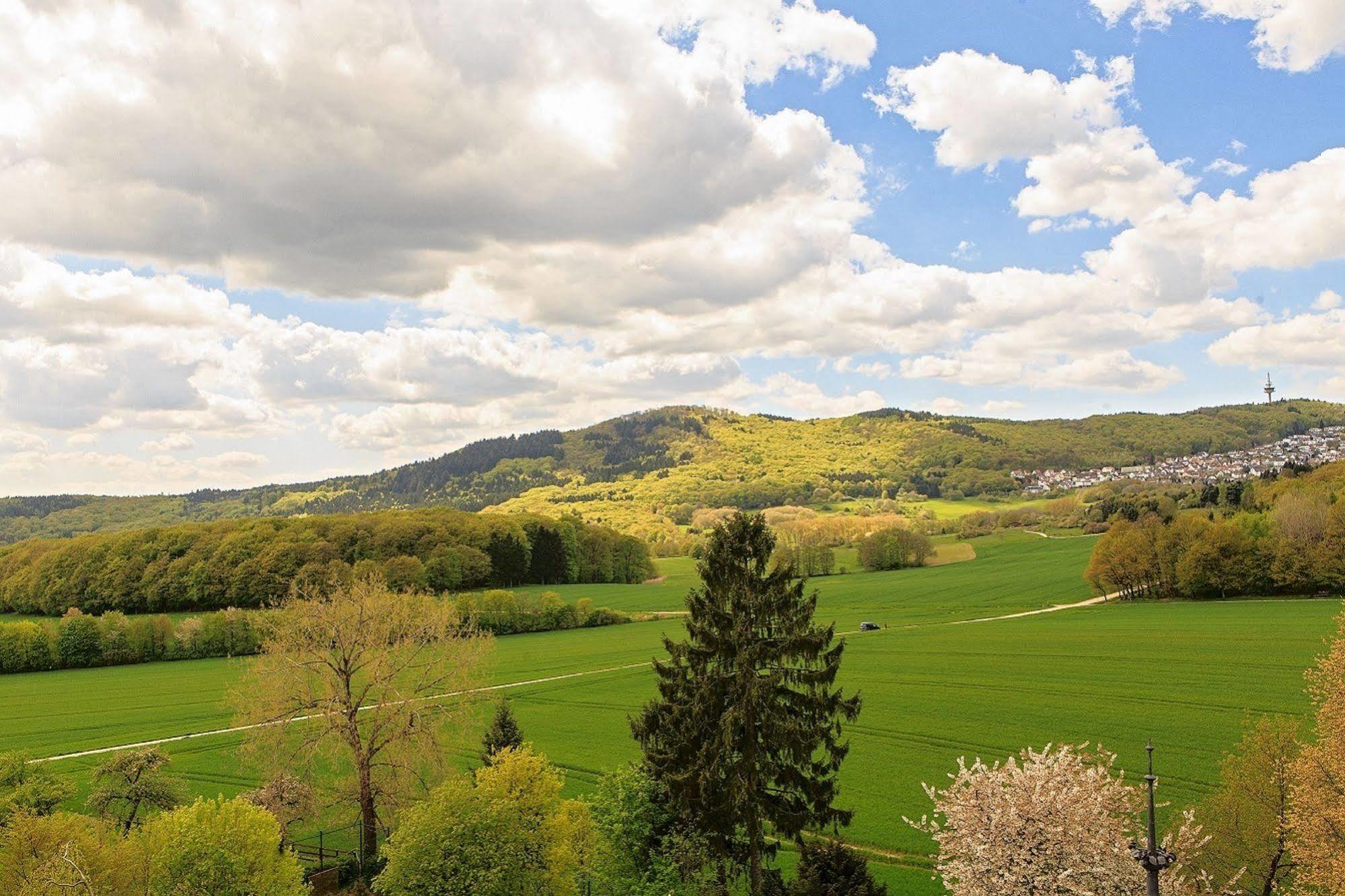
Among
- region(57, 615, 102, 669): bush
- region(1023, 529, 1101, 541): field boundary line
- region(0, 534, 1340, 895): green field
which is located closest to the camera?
region(0, 534, 1340, 895): green field

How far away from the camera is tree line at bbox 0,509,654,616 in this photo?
329 feet

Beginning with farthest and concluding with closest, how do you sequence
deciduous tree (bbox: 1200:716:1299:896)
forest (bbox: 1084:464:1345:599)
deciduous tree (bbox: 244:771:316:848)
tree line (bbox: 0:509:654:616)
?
tree line (bbox: 0:509:654:616)
forest (bbox: 1084:464:1345:599)
deciduous tree (bbox: 244:771:316:848)
deciduous tree (bbox: 1200:716:1299:896)

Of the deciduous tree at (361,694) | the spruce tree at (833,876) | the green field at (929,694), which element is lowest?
the green field at (929,694)

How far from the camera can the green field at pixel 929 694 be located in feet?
124

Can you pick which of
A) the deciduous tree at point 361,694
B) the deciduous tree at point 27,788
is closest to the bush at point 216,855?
the deciduous tree at point 361,694

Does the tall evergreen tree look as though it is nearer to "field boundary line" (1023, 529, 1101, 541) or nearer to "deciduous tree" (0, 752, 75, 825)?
"deciduous tree" (0, 752, 75, 825)

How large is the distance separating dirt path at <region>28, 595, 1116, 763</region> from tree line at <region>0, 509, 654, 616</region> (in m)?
29.1

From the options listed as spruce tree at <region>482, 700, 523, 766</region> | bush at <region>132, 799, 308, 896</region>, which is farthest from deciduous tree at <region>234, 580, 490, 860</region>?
bush at <region>132, 799, 308, 896</region>

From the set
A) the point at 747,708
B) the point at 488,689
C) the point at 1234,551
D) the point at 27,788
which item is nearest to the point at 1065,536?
the point at 1234,551

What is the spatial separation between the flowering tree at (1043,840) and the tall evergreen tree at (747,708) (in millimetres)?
4667

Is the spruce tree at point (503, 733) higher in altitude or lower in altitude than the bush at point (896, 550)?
higher

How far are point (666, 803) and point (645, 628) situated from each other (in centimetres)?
7039

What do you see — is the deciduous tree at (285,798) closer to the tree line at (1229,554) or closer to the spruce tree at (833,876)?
the spruce tree at (833,876)

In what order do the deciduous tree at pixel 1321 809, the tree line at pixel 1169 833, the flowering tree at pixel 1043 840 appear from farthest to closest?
the deciduous tree at pixel 1321 809, the tree line at pixel 1169 833, the flowering tree at pixel 1043 840
